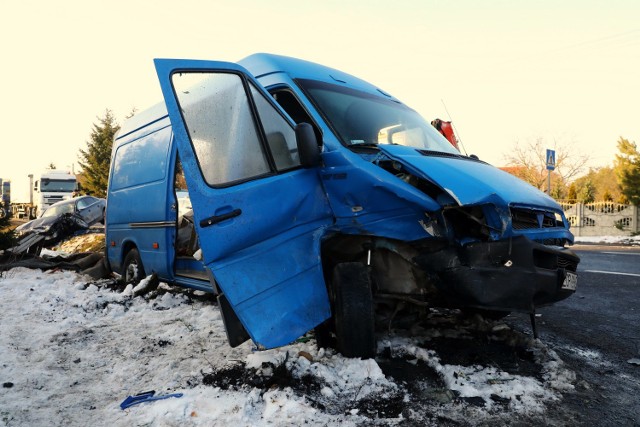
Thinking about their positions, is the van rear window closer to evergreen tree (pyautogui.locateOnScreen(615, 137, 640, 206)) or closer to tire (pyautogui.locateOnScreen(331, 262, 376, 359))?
tire (pyautogui.locateOnScreen(331, 262, 376, 359))

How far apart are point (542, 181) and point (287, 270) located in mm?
42363

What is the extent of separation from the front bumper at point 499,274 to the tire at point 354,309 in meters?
0.51

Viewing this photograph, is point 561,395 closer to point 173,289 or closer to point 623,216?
point 173,289

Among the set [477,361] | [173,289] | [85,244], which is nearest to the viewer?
[477,361]

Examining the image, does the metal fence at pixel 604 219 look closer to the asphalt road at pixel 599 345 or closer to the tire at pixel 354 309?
the asphalt road at pixel 599 345

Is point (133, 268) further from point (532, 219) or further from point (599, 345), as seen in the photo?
point (599, 345)

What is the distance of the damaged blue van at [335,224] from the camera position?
2.90m

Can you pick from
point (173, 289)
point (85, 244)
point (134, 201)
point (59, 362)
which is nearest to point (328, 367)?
point (59, 362)

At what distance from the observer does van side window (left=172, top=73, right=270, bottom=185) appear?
10.1 ft

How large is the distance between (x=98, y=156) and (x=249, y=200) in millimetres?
38410

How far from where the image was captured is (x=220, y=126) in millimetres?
3215

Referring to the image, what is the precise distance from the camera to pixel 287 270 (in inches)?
118

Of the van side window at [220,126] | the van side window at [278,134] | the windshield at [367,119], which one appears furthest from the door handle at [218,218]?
the windshield at [367,119]

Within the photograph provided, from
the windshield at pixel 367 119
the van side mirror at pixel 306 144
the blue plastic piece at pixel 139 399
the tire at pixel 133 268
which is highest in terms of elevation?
the windshield at pixel 367 119
